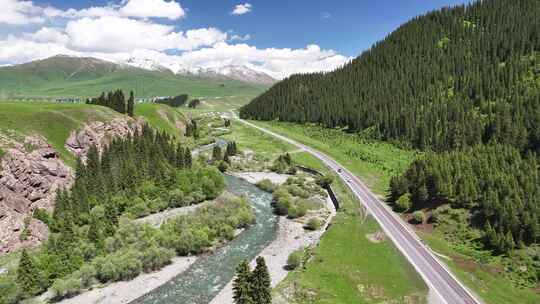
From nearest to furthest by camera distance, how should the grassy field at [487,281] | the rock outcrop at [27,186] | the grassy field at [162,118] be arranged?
the grassy field at [487,281] < the rock outcrop at [27,186] < the grassy field at [162,118]

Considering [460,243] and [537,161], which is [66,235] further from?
[537,161]

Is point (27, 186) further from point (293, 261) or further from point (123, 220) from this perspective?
point (293, 261)

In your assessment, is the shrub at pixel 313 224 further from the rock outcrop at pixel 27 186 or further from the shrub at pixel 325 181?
the rock outcrop at pixel 27 186

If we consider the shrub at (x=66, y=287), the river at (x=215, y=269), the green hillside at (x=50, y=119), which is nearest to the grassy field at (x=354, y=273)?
the river at (x=215, y=269)

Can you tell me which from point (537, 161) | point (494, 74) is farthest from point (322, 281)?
point (494, 74)

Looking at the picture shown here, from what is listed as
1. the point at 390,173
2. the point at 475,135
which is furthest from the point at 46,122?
the point at 475,135
